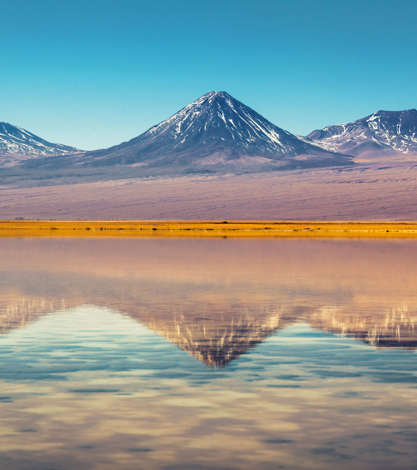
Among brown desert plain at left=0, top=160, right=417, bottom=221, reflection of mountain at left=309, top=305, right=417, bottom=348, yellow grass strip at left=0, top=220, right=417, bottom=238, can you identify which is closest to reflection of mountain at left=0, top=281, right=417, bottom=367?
reflection of mountain at left=309, top=305, right=417, bottom=348

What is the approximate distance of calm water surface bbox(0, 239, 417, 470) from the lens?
7227 millimetres

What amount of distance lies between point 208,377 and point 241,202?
161648mm

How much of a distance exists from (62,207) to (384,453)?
17412cm

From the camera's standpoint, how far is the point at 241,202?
171625 mm

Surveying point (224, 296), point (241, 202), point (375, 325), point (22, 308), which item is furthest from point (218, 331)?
point (241, 202)

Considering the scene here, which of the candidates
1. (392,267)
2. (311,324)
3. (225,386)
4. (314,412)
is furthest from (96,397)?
(392,267)

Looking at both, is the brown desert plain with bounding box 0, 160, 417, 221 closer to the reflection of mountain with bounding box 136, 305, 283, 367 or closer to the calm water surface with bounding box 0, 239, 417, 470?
the calm water surface with bounding box 0, 239, 417, 470

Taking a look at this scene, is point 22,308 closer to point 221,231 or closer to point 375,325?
point 375,325

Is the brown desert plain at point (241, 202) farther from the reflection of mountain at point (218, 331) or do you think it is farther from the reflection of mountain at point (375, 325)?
the reflection of mountain at point (218, 331)

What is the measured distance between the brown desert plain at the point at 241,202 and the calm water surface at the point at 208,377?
12729cm

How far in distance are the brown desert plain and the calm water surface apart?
418 ft

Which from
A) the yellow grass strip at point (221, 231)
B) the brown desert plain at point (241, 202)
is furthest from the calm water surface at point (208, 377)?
the brown desert plain at point (241, 202)

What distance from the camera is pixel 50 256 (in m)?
37.4

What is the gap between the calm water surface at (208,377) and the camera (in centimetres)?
723
